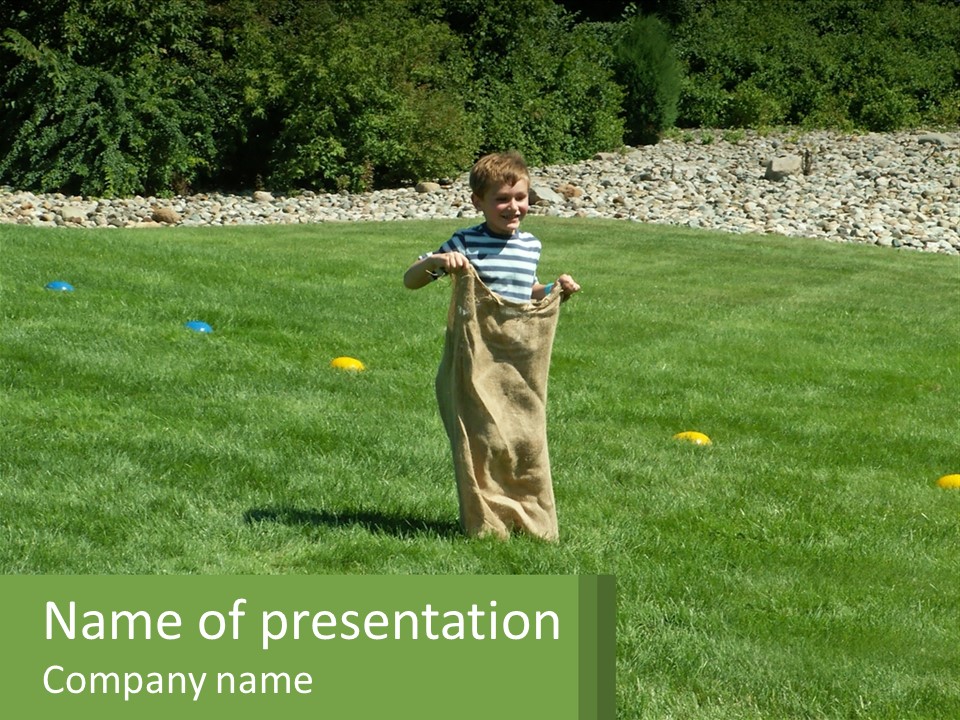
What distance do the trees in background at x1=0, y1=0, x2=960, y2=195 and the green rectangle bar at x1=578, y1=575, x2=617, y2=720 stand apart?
14209 mm

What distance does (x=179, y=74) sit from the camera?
1859 centimetres

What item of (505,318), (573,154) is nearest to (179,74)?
(573,154)

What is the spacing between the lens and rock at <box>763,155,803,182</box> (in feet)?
62.1

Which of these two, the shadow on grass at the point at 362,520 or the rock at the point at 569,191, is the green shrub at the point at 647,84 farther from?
the shadow on grass at the point at 362,520

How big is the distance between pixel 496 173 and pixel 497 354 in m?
0.58

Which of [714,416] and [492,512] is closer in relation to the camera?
[492,512]

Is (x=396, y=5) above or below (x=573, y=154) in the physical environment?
above

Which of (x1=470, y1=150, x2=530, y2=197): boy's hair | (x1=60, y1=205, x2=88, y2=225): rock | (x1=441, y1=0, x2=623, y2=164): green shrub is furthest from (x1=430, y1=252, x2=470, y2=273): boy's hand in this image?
(x1=441, y1=0, x2=623, y2=164): green shrub

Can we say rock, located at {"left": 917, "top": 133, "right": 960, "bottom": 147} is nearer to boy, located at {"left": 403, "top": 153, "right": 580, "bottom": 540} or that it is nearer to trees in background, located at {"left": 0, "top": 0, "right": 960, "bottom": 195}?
trees in background, located at {"left": 0, "top": 0, "right": 960, "bottom": 195}

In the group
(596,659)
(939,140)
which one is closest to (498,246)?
(596,659)

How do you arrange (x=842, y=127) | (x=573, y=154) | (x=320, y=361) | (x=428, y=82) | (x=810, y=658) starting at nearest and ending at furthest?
(x=810, y=658) < (x=320, y=361) < (x=428, y=82) < (x=573, y=154) < (x=842, y=127)

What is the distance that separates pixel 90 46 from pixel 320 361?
12.4 meters

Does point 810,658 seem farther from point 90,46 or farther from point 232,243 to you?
point 90,46

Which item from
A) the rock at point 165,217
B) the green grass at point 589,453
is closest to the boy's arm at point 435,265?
the green grass at point 589,453
